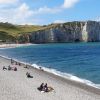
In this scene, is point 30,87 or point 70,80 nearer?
point 30,87

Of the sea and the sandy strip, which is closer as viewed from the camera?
the sandy strip

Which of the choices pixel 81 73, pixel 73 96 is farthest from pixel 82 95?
pixel 81 73

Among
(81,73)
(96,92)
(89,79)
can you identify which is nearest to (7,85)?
(96,92)

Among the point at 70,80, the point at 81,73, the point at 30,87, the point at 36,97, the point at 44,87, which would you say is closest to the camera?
the point at 36,97

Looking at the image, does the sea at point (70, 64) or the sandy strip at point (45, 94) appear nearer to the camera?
the sandy strip at point (45, 94)

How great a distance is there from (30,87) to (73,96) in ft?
21.4

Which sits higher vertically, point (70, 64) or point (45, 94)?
point (45, 94)

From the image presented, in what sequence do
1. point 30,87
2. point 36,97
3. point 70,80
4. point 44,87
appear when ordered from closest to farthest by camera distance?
point 36,97
point 44,87
point 30,87
point 70,80

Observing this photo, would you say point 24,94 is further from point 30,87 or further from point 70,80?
point 70,80

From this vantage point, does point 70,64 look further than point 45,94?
Yes

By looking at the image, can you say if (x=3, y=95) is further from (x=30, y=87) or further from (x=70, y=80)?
(x=70, y=80)

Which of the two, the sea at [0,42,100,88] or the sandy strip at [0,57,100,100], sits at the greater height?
the sandy strip at [0,57,100,100]

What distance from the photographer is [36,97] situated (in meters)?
30.8

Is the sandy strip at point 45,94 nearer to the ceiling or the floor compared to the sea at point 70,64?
nearer to the ceiling
